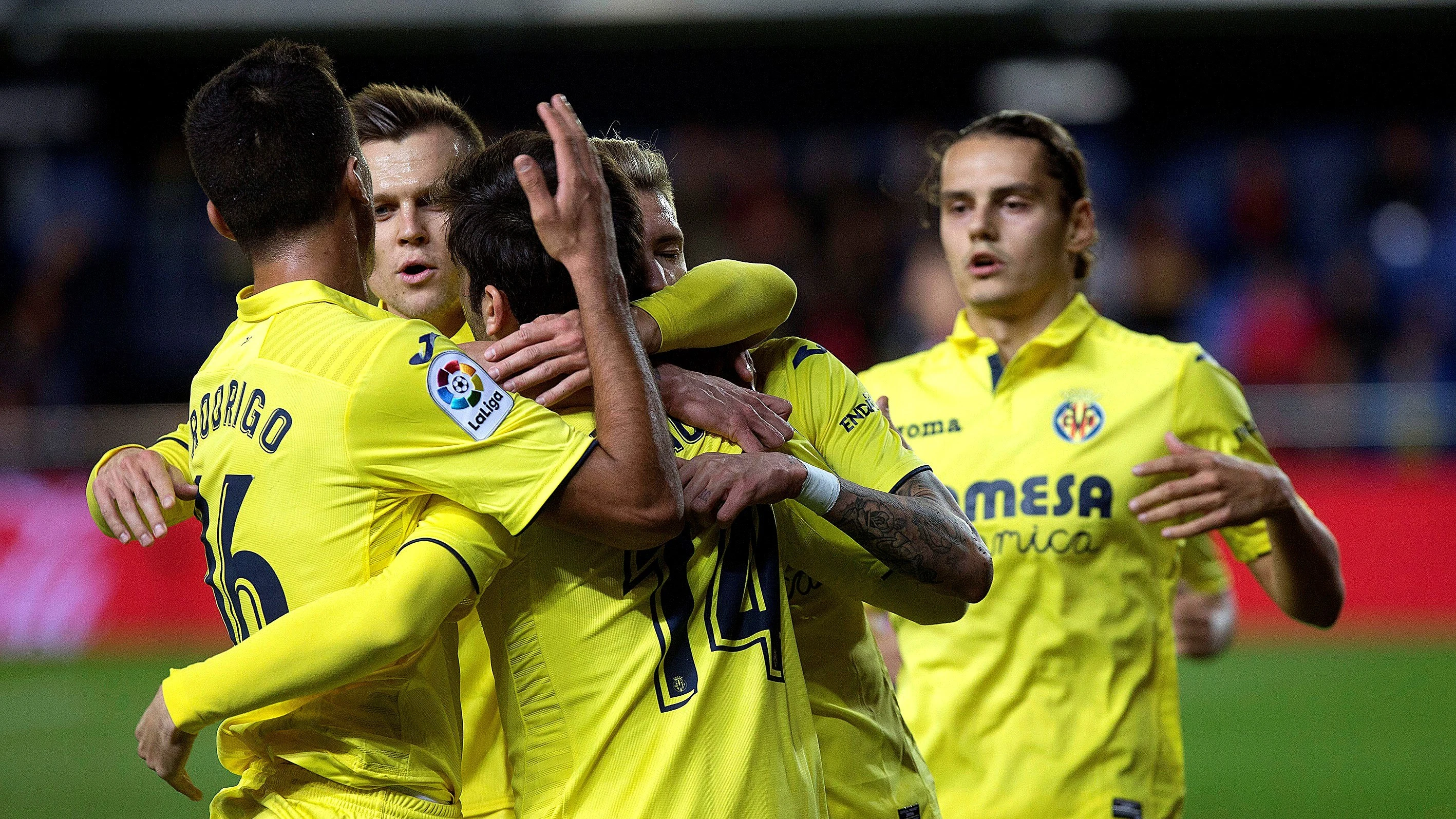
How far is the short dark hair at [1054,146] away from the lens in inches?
156

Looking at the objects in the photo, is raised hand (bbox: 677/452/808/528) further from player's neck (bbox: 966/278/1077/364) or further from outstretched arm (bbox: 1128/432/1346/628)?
player's neck (bbox: 966/278/1077/364)

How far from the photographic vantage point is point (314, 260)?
7.94 feet

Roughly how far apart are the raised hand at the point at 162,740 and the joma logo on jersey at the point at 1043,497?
6.54 ft

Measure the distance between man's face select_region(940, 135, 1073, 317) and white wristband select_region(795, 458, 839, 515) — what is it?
1.70 m

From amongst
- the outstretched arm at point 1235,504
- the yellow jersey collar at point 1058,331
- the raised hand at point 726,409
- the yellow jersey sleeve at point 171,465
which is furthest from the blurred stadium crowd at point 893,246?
the raised hand at point 726,409

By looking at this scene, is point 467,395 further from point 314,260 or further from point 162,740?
point 162,740

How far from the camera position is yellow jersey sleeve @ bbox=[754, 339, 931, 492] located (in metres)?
2.60

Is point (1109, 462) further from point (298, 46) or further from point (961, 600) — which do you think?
point (298, 46)

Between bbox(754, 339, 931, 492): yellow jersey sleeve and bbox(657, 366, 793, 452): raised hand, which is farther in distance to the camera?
bbox(754, 339, 931, 492): yellow jersey sleeve

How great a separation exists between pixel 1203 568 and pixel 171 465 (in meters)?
2.72

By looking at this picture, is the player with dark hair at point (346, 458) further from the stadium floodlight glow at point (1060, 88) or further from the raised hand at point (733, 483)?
the stadium floodlight glow at point (1060, 88)

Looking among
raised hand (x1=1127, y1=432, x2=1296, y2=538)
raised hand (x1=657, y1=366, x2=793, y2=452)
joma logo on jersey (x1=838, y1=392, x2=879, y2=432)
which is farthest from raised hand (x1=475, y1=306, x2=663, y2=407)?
raised hand (x1=1127, y1=432, x2=1296, y2=538)

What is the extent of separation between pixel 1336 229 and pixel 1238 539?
39.9 ft

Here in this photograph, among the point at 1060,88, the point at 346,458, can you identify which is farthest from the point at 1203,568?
the point at 1060,88
